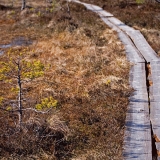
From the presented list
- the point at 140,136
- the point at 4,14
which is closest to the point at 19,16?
the point at 4,14

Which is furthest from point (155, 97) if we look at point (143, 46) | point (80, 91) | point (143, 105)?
point (143, 46)

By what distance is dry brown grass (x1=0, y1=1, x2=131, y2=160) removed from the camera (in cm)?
723

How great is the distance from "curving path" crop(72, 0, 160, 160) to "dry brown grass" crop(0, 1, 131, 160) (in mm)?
295

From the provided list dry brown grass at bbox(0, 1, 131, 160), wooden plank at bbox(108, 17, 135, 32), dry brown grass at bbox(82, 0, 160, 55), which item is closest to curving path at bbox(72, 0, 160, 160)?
dry brown grass at bbox(0, 1, 131, 160)

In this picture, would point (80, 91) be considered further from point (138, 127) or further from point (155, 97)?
point (138, 127)

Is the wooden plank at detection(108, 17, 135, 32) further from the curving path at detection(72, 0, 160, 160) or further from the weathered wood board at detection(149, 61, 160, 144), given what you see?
the weathered wood board at detection(149, 61, 160, 144)

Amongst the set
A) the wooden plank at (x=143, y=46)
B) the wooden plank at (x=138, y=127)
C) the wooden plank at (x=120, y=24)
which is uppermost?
the wooden plank at (x=120, y=24)

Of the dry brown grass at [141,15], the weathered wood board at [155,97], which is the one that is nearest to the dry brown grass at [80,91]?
the weathered wood board at [155,97]

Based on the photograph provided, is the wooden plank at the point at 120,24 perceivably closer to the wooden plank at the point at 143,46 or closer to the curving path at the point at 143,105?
the wooden plank at the point at 143,46

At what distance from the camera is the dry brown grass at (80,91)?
23.7 feet

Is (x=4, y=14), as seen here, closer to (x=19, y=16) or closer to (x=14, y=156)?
(x=19, y=16)

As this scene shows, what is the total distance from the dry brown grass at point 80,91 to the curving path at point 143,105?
0.29 m

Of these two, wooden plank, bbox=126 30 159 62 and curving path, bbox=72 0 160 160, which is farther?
wooden plank, bbox=126 30 159 62

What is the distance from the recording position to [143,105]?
30.5ft
